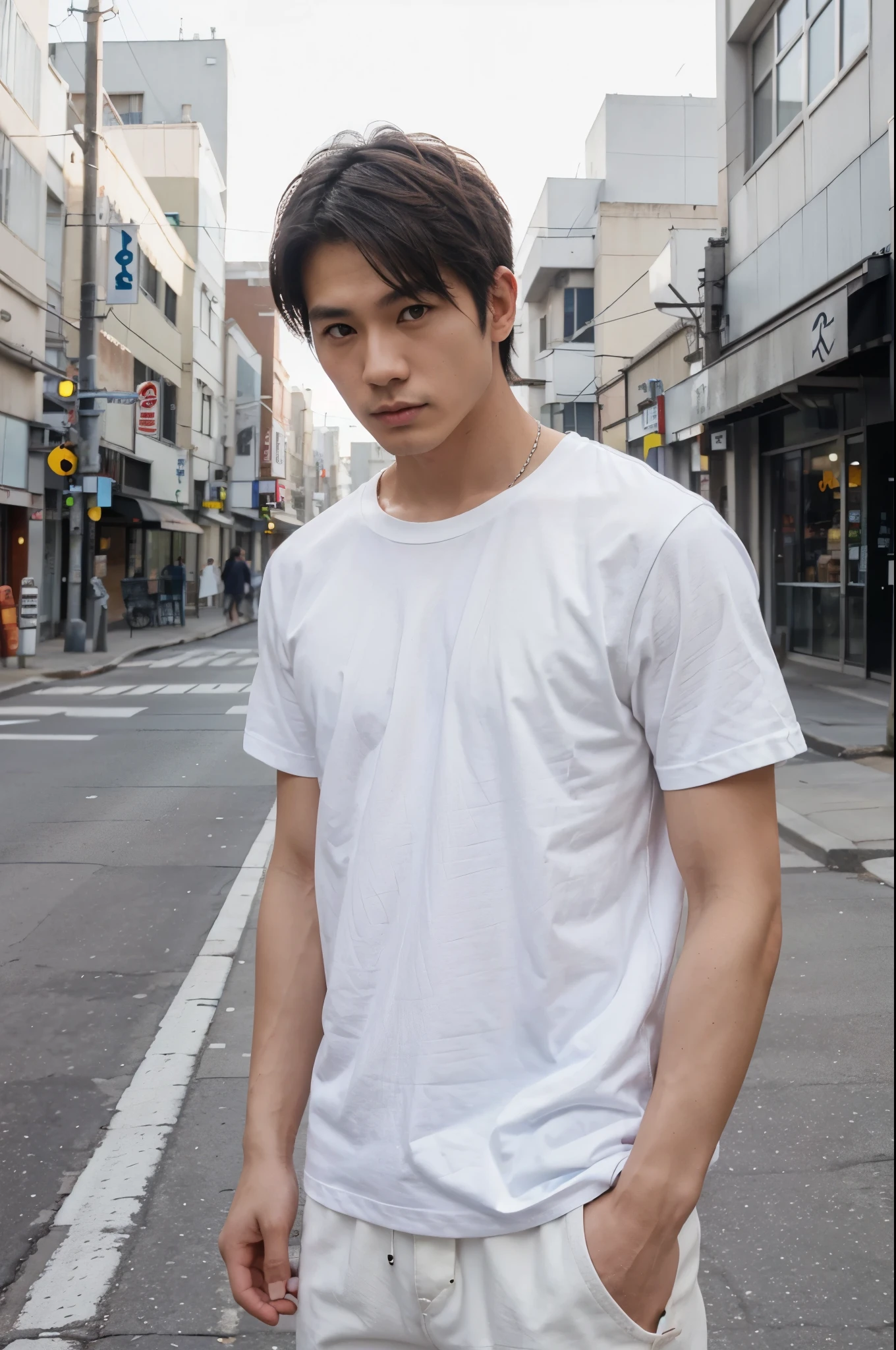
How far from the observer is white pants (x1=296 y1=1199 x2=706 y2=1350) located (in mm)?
1234

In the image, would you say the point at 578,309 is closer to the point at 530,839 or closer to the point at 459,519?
the point at 459,519

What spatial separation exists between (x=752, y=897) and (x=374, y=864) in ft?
1.30

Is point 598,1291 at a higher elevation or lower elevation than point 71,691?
lower

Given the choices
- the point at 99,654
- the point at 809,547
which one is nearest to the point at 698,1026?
the point at 809,547

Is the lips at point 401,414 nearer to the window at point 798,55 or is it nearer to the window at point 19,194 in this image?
the window at point 798,55

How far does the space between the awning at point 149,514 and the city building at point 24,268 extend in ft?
19.3

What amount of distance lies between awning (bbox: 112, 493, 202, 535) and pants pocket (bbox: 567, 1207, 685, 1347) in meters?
32.0

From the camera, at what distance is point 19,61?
23.8 metres

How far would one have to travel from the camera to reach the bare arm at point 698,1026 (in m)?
1.22

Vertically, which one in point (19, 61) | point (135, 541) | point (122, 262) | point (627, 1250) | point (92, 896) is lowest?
point (92, 896)

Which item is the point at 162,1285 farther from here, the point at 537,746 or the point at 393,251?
the point at 393,251

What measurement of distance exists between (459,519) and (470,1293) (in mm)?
799

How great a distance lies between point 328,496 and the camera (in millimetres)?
118562

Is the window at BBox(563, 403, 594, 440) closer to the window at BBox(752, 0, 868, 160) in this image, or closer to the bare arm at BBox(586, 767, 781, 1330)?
the window at BBox(752, 0, 868, 160)
